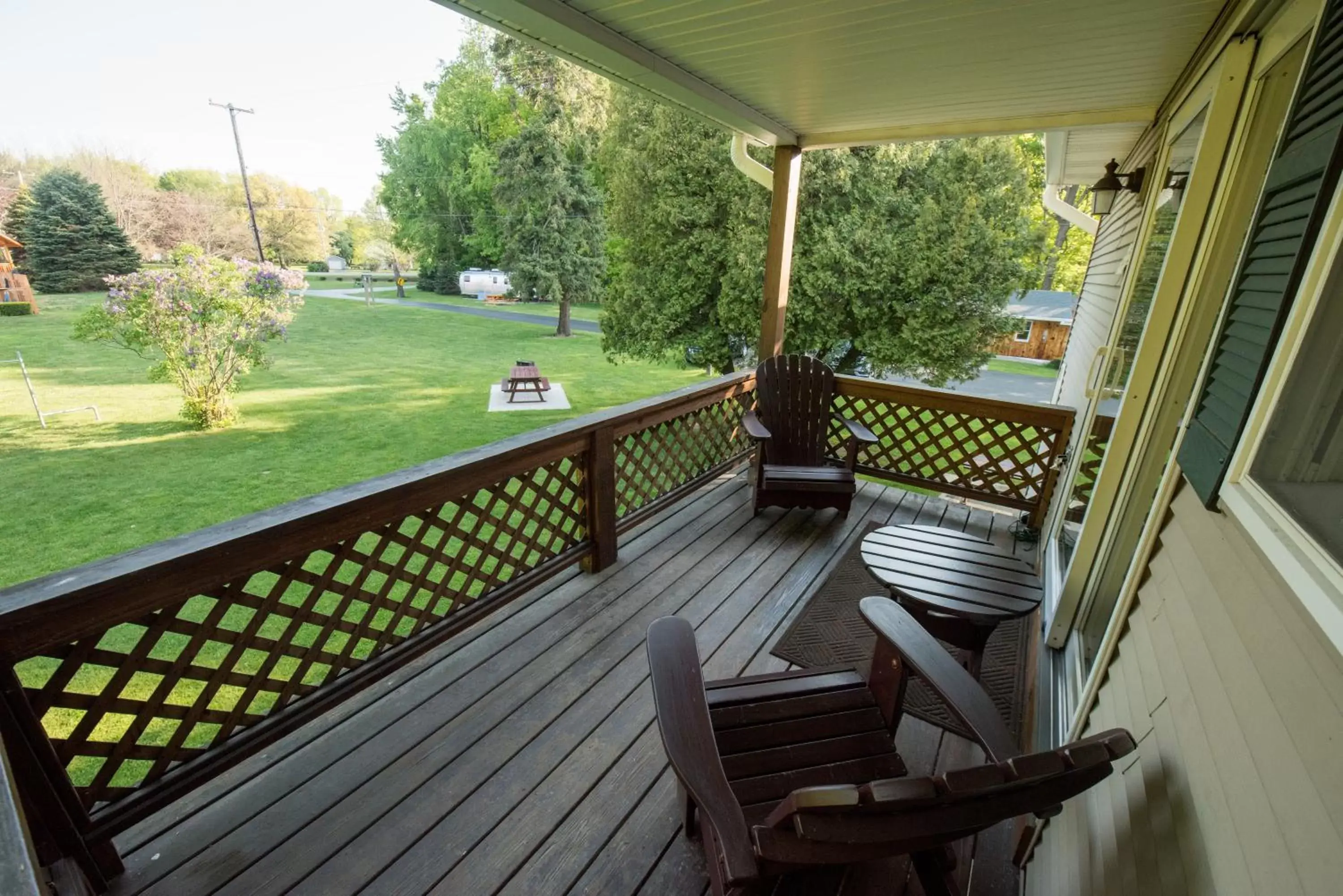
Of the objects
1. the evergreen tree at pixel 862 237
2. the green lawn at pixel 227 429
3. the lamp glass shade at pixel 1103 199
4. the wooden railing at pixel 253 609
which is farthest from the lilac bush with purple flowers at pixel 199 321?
the lamp glass shade at pixel 1103 199

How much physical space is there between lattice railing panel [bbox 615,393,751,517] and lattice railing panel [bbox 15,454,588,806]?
14.7 inches

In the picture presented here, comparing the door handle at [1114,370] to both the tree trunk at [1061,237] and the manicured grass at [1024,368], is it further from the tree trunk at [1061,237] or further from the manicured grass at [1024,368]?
the manicured grass at [1024,368]

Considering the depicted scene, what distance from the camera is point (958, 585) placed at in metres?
1.84

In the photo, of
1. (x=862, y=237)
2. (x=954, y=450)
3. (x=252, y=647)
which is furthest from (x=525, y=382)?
(x=252, y=647)

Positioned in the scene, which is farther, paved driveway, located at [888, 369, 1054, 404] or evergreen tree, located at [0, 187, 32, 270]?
paved driveway, located at [888, 369, 1054, 404]

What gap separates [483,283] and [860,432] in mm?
26027

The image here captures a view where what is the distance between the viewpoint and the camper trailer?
Result: 25.9 metres

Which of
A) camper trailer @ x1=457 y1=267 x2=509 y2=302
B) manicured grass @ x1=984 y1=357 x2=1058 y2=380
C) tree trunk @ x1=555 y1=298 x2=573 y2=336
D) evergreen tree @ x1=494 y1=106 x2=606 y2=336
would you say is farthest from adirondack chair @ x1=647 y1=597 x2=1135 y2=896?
camper trailer @ x1=457 y1=267 x2=509 y2=302

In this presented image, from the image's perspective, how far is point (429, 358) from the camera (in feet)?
45.5

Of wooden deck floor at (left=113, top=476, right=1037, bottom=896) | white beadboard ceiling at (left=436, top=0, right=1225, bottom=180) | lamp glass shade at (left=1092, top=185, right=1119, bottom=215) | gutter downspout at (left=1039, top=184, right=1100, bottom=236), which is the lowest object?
wooden deck floor at (left=113, top=476, right=1037, bottom=896)

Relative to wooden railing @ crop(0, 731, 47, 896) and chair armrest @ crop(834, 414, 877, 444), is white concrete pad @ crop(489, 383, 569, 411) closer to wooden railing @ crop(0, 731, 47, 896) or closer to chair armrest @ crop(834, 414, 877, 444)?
chair armrest @ crop(834, 414, 877, 444)

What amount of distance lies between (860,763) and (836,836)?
2.14 feet

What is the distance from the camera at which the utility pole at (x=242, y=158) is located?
1599 centimetres

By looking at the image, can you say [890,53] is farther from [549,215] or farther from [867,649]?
[549,215]
